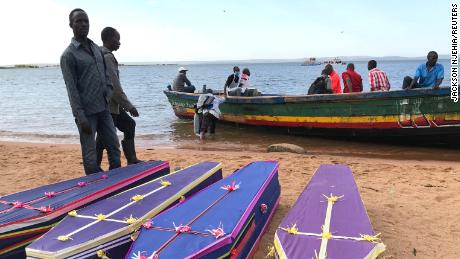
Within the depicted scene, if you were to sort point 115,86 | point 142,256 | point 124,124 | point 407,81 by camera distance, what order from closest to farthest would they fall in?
1. point 142,256
2. point 115,86
3. point 124,124
4. point 407,81

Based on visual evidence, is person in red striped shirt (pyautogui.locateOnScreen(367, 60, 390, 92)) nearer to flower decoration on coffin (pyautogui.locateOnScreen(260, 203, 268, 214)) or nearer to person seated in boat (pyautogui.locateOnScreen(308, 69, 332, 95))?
person seated in boat (pyautogui.locateOnScreen(308, 69, 332, 95))

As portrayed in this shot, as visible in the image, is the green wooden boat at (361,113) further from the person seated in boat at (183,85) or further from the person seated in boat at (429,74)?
the person seated in boat at (183,85)

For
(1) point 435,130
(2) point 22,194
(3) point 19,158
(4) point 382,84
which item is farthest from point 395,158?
(3) point 19,158

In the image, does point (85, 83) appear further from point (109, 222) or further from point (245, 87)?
point (245, 87)

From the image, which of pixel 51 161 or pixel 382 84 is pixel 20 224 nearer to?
pixel 51 161

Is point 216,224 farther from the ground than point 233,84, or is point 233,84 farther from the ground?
point 233,84

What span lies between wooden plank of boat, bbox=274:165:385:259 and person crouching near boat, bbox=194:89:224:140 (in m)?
7.61

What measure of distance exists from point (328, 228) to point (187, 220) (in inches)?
41.9

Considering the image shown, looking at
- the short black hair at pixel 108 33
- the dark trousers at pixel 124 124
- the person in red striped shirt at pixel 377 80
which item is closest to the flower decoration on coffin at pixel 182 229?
the dark trousers at pixel 124 124

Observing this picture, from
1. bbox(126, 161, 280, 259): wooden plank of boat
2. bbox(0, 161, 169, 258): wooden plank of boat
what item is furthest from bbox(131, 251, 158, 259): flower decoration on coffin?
bbox(0, 161, 169, 258): wooden plank of boat

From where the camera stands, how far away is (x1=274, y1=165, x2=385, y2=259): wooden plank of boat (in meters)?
2.67

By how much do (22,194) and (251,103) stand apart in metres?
8.07

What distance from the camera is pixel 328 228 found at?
3.02 m

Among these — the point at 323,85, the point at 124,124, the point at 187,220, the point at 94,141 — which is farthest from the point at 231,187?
the point at 323,85
